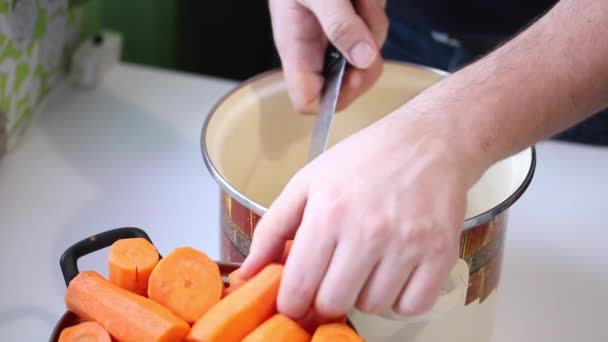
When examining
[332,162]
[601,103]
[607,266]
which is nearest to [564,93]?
[601,103]

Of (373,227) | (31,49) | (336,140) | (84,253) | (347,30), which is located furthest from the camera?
(31,49)

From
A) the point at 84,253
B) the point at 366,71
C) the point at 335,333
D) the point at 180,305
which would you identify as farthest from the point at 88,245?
the point at 366,71

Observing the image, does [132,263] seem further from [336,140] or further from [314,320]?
[336,140]

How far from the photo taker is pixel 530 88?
22.0 inches

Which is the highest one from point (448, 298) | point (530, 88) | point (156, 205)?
point (530, 88)

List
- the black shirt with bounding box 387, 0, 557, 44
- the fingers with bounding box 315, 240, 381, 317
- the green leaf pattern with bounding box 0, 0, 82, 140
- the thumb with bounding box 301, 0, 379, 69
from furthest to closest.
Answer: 1. the black shirt with bounding box 387, 0, 557, 44
2. the green leaf pattern with bounding box 0, 0, 82, 140
3. the thumb with bounding box 301, 0, 379, 69
4. the fingers with bounding box 315, 240, 381, 317

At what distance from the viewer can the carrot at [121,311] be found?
0.49m

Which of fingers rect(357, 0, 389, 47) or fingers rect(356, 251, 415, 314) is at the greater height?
fingers rect(357, 0, 389, 47)

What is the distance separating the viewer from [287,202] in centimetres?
50

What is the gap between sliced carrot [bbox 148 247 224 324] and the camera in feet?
1.68

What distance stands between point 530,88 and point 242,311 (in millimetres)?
262

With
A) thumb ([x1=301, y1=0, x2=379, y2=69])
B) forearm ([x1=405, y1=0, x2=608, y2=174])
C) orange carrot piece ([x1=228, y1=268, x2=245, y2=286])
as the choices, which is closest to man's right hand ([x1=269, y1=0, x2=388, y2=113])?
thumb ([x1=301, y1=0, x2=379, y2=69])

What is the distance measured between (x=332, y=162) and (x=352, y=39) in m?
0.21

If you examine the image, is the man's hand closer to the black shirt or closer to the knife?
the knife
